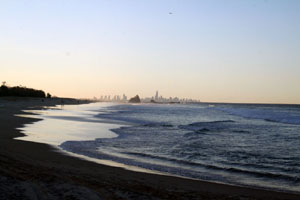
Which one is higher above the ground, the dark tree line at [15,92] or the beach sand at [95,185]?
the dark tree line at [15,92]

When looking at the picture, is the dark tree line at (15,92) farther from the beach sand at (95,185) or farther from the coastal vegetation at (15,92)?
the beach sand at (95,185)

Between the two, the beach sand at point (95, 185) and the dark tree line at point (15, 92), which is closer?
the beach sand at point (95, 185)

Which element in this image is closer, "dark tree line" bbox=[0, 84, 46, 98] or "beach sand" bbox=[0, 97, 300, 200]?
"beach sand" bbox=[0, 97, 300, 200]

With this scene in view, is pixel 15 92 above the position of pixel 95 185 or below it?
above

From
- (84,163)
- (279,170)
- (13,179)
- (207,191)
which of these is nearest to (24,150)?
(84,163)

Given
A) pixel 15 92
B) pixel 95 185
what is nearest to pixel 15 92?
pixel 15 92

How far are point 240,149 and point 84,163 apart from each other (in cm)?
800

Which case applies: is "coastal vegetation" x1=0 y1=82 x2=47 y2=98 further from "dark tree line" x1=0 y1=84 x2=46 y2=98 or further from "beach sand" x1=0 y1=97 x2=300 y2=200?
"beach sand" x1=0 y1=97 x2=300 y2=200

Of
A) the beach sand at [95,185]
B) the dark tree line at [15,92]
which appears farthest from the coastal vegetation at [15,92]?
the beach sand at [95,185]

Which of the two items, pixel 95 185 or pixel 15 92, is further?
pixel 15 92

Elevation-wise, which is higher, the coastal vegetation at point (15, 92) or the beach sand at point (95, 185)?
the coastal vegetation at point (15, 92)

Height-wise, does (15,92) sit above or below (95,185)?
above

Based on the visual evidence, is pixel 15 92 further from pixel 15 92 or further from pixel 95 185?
pixel 95 185

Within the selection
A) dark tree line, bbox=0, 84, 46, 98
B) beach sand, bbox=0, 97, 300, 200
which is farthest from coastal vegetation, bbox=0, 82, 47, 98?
beach sand, bbox=0, 97, 300, 200
